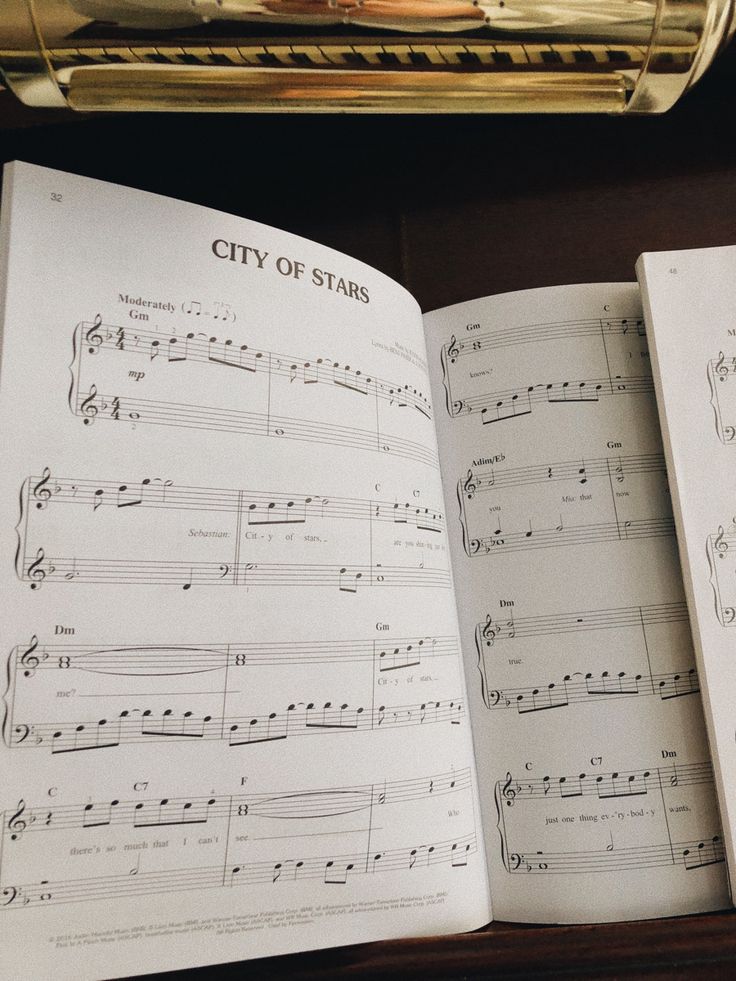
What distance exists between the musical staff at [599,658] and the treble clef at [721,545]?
0.05 m

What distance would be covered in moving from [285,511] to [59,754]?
229 mm

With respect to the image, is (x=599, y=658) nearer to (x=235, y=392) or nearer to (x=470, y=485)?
(x=470, y=485)

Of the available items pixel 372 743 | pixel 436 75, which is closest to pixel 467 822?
Answer: pixel 372 743

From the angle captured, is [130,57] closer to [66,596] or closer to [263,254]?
[263,254]

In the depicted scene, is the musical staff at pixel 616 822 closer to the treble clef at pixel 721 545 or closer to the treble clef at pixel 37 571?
the treble clef at pixel 721 545

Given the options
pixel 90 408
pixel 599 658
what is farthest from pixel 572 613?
pixel 90 408

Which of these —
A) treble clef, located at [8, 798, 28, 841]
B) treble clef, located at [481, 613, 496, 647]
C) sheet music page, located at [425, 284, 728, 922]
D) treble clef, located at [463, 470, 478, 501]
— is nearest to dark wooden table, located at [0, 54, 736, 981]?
sheet music page, located at [425, 284, 728, 922]

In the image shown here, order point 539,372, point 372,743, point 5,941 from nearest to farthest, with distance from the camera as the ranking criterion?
1. point 5,941
2. point 372,743
3. point 539,372

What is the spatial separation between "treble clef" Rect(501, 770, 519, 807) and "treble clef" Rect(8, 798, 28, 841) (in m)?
0.36

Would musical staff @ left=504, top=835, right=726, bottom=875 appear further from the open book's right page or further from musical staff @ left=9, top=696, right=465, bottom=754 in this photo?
musical staff @ left=9, top=696, right=465, bottom=754

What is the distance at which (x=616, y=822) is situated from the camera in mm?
610

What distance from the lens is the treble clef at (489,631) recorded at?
0.67 metres

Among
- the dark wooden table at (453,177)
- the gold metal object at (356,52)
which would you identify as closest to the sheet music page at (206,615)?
the gold metal object at (356,52)

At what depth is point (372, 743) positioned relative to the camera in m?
0.59
